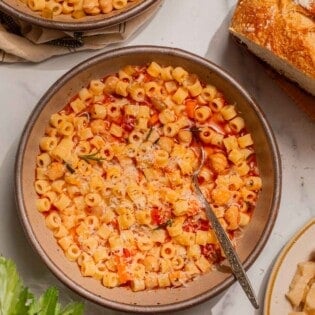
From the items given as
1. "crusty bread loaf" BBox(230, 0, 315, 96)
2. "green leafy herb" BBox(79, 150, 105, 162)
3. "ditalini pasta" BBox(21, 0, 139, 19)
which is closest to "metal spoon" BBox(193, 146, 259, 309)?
"green leafy herb" BBox(79, 150, 105, 162)

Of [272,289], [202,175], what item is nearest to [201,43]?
[202,175]

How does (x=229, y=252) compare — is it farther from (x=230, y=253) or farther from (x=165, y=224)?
(x=165, y=224)

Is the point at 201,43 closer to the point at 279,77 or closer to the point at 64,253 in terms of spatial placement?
the point at 279,77

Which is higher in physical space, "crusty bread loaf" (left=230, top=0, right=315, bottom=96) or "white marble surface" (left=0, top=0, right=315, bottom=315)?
"crusty bread loaf" (left=230, top=0, right=315, bottom=96)

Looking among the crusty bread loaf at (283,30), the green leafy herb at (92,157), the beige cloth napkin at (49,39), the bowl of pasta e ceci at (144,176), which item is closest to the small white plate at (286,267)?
the bowl of pasta e ceci at (144,176)

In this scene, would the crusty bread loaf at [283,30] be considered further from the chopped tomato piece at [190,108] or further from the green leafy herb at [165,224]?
the green leafy herb at [165,224]

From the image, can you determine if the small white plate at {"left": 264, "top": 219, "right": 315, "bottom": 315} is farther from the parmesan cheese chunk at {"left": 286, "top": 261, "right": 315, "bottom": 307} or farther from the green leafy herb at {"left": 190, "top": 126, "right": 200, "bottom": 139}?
the green leafy herb at {"left": 190, "top": 126, "right": 200, "bottom": 139}

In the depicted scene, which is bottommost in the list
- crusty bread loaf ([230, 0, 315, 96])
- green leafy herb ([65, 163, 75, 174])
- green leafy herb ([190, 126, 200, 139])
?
green leafy herb ([65, 163, 75, 174])
